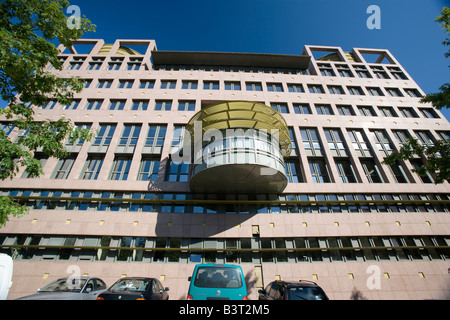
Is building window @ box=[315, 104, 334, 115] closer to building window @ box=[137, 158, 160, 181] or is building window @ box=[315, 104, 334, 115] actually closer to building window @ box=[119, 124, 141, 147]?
building window @ box=[137, 158, 160, 181]

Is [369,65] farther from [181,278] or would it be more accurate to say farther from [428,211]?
[181,278]

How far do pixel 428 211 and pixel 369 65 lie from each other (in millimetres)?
21084

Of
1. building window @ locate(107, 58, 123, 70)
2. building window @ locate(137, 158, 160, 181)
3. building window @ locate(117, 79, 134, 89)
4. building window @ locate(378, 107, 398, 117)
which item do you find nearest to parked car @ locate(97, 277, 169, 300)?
building window @ locate(137, 158, 160, 181)

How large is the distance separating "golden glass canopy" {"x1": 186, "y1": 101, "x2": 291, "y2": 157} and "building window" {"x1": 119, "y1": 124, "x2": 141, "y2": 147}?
295 inches

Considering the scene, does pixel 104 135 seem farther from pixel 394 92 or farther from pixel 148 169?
pixel 394 92

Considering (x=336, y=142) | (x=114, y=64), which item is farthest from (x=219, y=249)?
(x=114, y=64)

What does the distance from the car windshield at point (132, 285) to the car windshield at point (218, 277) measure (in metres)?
2.45

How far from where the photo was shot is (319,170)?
18.9 m

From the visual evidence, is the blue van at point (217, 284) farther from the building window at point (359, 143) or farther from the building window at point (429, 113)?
the building window at point (429, 113)

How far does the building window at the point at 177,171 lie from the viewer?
17.4 meters

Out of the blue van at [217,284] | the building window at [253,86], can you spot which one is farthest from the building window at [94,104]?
the blue van at [217,284]

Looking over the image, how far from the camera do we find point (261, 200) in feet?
53.6
